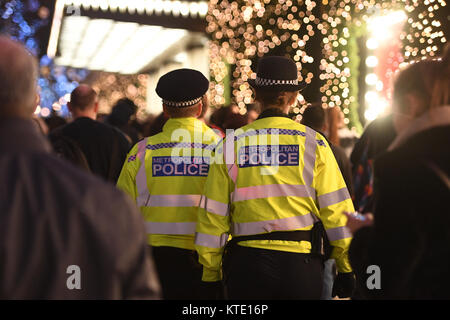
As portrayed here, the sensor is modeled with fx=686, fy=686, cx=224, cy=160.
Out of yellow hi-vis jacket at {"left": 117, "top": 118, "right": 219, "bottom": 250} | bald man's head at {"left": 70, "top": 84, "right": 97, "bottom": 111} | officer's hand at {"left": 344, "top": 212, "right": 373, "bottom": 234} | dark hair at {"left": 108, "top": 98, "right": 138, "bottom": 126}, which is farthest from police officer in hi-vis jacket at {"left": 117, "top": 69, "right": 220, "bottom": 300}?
dark hair at {"left": 108, "top": 98, "right": 138, "bottom": 126}

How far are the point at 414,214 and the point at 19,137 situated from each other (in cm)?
165

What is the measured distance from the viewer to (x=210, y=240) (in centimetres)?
446

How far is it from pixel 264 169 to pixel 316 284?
0.80 meters

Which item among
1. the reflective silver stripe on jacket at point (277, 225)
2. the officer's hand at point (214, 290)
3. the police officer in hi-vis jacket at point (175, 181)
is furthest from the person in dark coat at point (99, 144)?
the reflective silver stripe on jacket at point (277, 225)

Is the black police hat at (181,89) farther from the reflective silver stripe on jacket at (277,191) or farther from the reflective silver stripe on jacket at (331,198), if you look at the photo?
the reflective silver stripe on jacket at (331,198)

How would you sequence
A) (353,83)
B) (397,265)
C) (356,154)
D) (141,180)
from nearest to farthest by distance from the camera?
(397,265) → (141,180) → (356,154) → (353,83)

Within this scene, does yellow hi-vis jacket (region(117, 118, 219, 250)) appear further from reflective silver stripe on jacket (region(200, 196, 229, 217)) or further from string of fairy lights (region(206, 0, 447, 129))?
string of fairy lights (region(206, 0, 447, 129))

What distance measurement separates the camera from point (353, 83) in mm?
14398

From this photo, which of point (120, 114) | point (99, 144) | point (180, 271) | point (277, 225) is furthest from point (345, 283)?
point (120, 114)

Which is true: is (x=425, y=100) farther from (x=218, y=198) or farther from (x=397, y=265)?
(x=218, y=198)

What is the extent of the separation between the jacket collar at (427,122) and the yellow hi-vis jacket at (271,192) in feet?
4.37

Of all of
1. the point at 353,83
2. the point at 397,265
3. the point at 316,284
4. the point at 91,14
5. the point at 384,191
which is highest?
the point at 91,14

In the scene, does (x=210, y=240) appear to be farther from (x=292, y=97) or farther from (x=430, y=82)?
(x=430, y=82)
